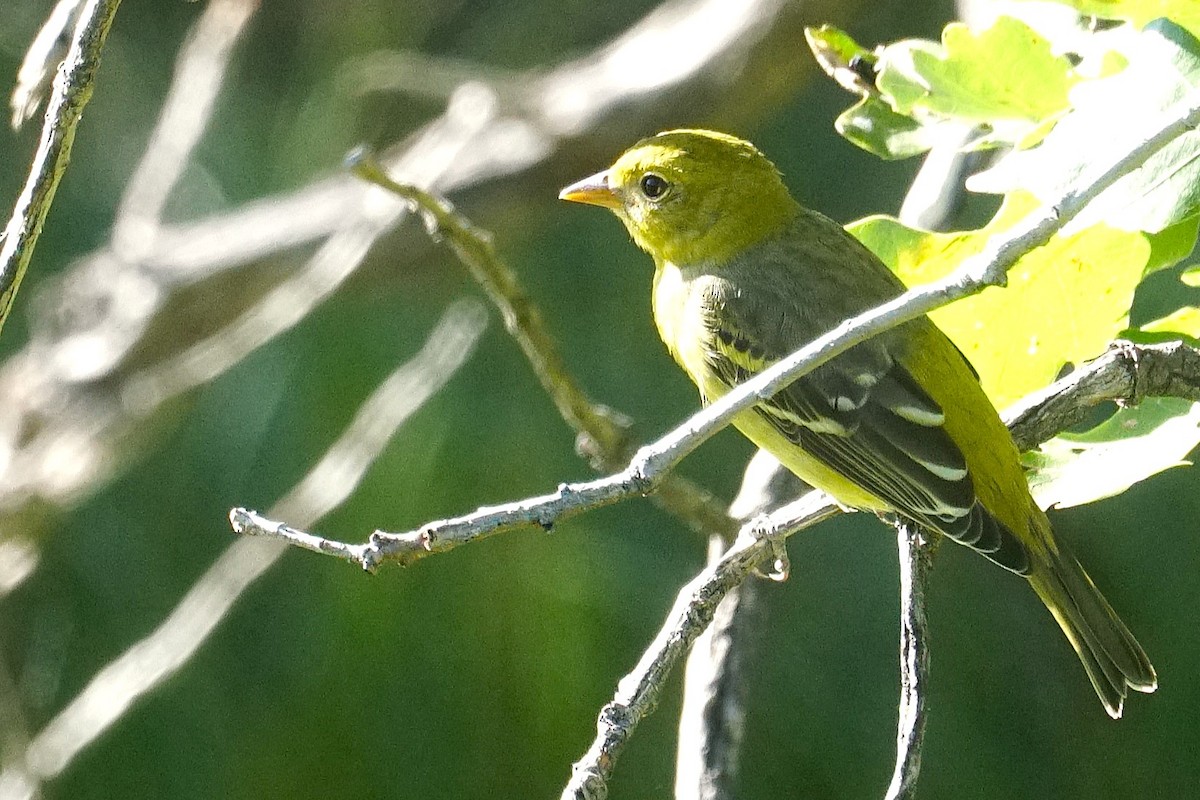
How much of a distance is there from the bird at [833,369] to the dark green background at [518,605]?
1.15 meters

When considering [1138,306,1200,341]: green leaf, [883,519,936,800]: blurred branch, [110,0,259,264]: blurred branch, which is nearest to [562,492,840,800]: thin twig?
[883,519,936,800]: blurred branch

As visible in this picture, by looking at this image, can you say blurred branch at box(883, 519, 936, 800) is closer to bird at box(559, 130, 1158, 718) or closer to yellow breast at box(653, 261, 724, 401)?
bird at box(559, 130, 1158, 718)

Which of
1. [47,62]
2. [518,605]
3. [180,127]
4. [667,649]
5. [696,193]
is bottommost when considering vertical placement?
[518,605]

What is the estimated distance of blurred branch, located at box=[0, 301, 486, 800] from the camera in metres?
3.44

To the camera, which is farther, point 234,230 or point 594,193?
point 234,230

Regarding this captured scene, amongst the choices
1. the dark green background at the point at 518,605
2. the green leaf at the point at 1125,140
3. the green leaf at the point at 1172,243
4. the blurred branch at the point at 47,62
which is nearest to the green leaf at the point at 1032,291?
the green leaf at the point at 1172,243

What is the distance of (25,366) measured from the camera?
15.0 ft

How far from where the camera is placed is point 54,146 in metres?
1.73

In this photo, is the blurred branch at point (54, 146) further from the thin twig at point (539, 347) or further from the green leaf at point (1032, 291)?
the green leaf at point (1032, 291)

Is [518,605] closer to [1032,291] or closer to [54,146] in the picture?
[1032,291]

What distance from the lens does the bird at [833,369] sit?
2840 mm

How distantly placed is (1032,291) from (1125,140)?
0.50 m

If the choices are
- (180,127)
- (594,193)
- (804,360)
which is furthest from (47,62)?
(180,127)

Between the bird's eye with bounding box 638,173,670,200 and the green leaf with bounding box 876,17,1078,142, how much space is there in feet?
A: 3.57
